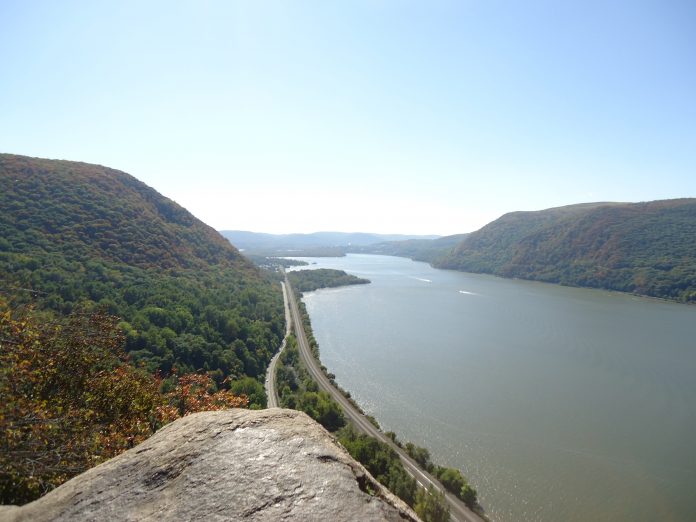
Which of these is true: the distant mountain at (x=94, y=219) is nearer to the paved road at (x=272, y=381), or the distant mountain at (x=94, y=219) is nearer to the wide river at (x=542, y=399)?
the paved road at (x=272, y=381)

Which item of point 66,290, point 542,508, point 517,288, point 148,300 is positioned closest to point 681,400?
point 542,508

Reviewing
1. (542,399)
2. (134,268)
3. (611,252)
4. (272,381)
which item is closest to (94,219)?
(134,268)

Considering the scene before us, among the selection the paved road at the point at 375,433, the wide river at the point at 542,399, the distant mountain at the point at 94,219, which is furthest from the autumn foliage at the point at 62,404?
the distant mountain at the point at 94,219

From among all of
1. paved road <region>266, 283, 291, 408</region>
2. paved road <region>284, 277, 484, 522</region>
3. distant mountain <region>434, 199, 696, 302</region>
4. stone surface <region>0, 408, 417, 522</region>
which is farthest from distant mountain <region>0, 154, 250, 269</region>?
distant mountain <region>434, 199, 696, 302</region>

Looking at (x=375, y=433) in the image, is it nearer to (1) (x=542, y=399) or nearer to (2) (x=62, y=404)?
(1) (x=542, y=399)

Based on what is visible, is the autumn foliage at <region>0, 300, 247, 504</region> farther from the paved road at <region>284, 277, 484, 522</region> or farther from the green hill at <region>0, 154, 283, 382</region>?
the green hill at <region>0, 154, 283, 382</region>

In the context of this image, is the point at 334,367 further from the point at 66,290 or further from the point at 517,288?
the point at 517,288

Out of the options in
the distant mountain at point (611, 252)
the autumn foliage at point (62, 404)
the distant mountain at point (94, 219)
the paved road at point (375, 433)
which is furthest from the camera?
the distant mountain at point (611, 252)
